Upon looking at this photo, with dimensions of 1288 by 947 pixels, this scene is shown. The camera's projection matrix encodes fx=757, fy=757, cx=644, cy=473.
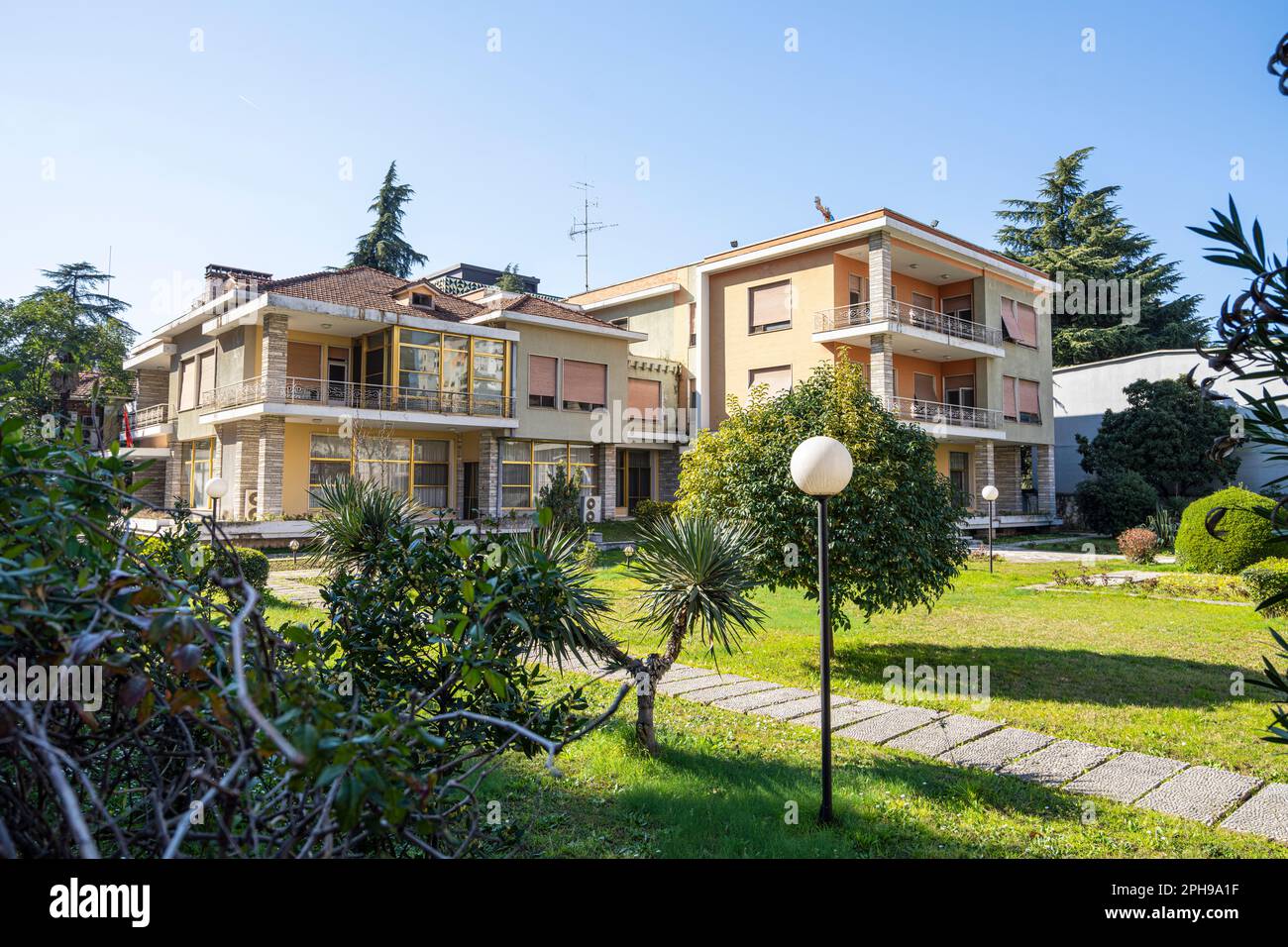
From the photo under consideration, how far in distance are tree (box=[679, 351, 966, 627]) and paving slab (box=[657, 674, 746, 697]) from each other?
1.15 metres

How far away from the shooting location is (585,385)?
27625mm

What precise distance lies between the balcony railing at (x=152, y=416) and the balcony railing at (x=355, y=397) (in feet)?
17.7

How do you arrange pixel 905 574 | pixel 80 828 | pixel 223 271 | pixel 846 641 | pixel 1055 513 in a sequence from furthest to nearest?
1. pixel 1055 513
2. pixel 223 271
3. pixel 846 641
4. pixel 905 574
5. pixel 80 828

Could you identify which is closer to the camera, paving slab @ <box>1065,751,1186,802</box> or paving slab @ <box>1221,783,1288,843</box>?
paving slab @ <box>1221,783,1288,843</box>

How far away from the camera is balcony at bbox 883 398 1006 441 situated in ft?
85.9

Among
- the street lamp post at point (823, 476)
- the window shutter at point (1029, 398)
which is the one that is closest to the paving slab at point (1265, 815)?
the street lamp post at point (823, 476)

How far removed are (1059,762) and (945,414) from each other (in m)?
23.7

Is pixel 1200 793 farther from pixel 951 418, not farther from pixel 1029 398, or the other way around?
pixel 1029 398

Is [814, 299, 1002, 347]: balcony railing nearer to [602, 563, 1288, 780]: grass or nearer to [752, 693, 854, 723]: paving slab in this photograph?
[602, 563, 1288, 780]: grass

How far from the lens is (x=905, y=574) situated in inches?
317

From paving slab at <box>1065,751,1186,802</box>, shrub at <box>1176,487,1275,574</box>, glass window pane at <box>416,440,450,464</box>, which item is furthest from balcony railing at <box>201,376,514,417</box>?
paving slab at <box>1065,751,1186,802</box>
